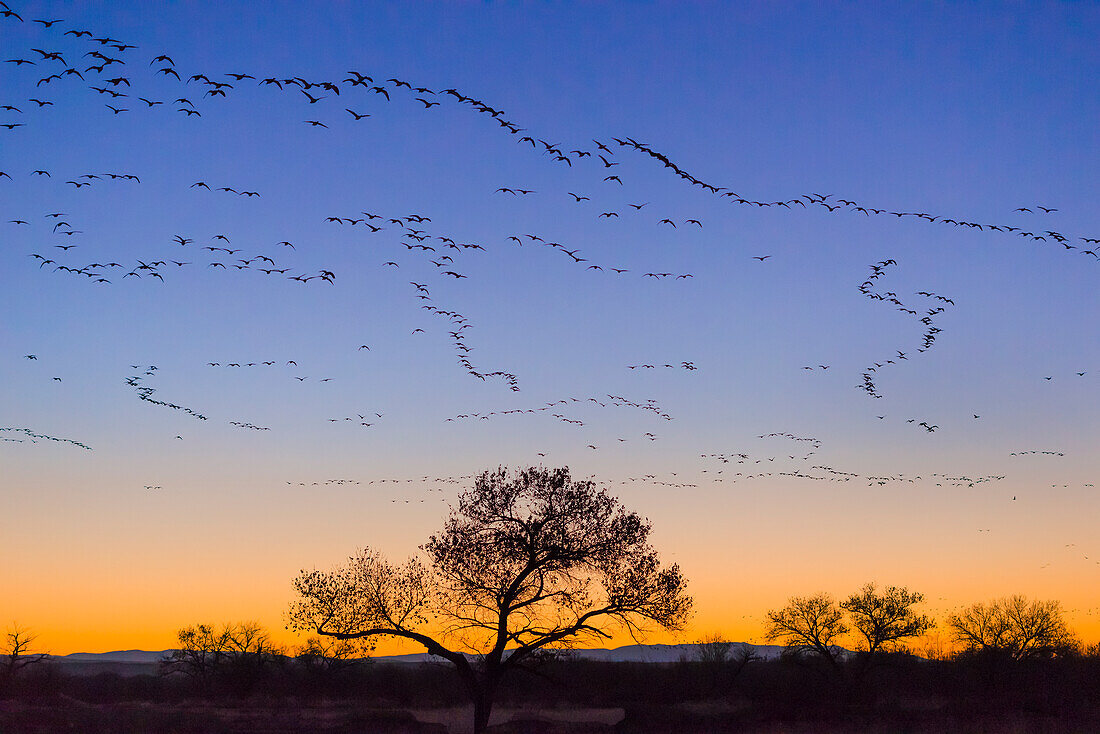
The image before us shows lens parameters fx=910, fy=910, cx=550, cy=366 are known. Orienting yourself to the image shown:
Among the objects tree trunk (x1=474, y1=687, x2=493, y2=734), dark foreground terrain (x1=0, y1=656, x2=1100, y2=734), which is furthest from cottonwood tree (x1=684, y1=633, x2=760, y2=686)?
tree trunk (x1=474, y1=687, x2=493, y2=734)

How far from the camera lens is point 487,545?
38.3 metres

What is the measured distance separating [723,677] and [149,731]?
5566 cm

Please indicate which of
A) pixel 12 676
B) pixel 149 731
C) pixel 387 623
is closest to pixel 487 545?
pixel 387 623

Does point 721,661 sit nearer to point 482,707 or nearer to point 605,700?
point 605,700

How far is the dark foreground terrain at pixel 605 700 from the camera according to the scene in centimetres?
5028

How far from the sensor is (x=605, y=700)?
77438 mm

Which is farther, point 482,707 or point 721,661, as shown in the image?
point 721,661

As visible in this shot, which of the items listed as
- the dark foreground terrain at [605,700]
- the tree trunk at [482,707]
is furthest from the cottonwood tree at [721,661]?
the tree trunk at [482,707]

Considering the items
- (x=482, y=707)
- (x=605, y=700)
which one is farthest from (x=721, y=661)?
(x=482, y=707)

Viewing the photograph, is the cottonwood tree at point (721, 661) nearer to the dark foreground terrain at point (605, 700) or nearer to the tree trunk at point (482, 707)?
the dark foreground terrain at point (605, 700)

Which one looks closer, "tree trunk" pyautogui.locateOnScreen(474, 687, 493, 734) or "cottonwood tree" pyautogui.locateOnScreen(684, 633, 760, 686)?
"tree trunk" pyautogui.locateOnScreen(474, 687, 493, 734)

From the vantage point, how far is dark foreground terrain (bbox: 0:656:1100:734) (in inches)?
1980

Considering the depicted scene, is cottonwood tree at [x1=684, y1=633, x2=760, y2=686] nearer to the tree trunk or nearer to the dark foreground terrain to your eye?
the dark foreground terrain

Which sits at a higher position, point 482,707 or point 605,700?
point 482,707
